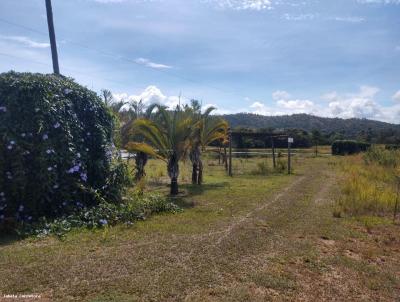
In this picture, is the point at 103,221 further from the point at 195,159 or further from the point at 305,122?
the point at 305,122

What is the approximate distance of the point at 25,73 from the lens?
7051 millimetres

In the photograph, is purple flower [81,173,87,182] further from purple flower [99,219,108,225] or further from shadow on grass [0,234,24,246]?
shadow on grass [0,234,24,246]

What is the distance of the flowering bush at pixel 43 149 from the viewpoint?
6.40 meters

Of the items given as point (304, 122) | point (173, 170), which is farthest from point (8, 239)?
point (304, 122)

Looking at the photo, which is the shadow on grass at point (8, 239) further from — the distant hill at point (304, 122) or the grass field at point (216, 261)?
the distant hill at point (304, 122)

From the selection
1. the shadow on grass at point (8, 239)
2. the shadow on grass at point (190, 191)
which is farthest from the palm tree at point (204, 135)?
the shadow on grass at point (8, 239)

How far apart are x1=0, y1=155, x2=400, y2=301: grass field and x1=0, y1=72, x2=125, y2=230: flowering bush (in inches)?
38.5

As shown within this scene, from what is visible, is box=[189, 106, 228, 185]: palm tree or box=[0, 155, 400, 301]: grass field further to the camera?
box=[189, 106, 228, 185]: palm tree

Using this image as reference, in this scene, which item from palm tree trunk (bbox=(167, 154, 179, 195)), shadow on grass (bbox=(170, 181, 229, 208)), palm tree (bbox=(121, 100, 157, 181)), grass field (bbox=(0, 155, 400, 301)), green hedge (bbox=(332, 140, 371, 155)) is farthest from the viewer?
green hedge (bbox=(332, 140, 371, 155))

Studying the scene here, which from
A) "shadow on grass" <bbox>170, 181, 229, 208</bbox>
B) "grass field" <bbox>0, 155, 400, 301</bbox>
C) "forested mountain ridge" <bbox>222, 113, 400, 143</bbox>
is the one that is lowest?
"grass field" <bbox>0, 155, 400, 301</bbox>

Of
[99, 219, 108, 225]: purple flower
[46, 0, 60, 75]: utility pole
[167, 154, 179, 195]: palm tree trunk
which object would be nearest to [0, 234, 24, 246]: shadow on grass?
[99, 219, 108, 225]: purple flower

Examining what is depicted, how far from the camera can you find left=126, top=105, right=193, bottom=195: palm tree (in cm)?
1050

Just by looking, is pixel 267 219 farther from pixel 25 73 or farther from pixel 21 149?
pixel 25 73

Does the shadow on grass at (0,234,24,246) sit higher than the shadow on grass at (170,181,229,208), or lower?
lower
